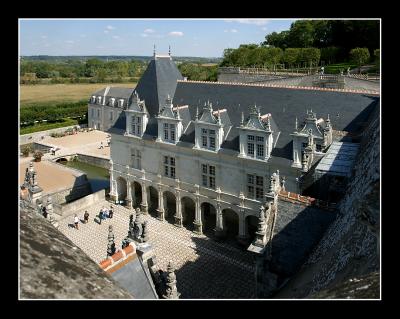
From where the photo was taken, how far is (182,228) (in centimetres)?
2861

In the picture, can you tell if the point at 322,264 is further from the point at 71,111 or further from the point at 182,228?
the point at 71,111

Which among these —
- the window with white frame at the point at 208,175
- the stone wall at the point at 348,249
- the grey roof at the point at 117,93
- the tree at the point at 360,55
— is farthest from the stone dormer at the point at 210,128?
the grey roof at the point at 117,93

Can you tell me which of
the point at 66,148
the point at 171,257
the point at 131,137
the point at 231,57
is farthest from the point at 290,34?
the point at 171,257

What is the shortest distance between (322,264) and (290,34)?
6963 cm

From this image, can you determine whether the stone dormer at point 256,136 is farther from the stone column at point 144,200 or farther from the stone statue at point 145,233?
the stone statue at point 145,233

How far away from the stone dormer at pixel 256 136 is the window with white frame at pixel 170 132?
17.8 feet

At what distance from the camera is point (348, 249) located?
953 cm

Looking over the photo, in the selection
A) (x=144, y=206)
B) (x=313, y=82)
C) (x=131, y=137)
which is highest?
(x=313, y=82)

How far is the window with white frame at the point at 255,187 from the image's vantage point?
81.7 ft

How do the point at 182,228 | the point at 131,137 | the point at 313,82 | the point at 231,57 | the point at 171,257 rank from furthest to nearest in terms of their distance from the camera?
the point at 231,57 < the point at 313,82 < the point at 131,137 < the point at 182,228 < the point at 171,257

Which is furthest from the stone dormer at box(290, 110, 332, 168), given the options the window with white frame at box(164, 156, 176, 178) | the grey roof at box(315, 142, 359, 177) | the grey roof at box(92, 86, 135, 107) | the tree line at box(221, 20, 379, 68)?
the grey roof at box(92, 86, 135, 107)

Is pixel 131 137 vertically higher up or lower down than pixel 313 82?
lower down

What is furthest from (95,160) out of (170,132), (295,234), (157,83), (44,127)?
(295,234)
